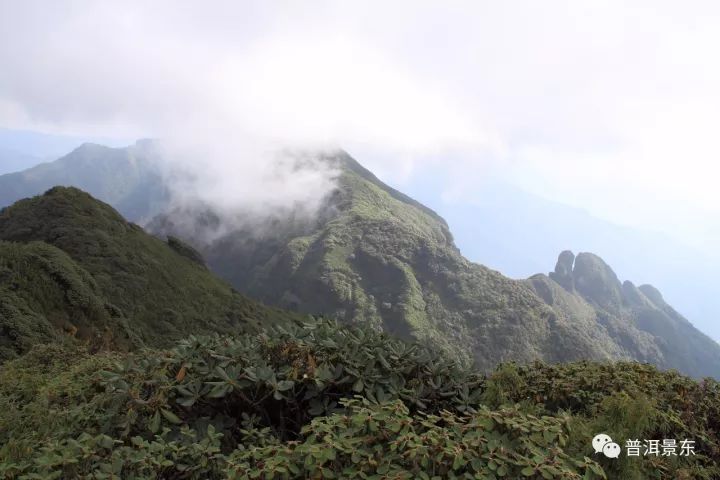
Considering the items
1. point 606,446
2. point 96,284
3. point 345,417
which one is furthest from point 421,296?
point 345,417

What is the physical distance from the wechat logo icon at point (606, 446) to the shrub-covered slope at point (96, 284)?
24740mm

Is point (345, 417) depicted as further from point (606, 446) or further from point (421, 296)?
point (421, 296)

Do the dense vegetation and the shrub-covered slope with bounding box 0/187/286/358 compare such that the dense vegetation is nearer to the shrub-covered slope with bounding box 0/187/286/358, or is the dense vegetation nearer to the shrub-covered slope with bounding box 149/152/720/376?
the shrub-covered slope with bounding box 0/187/286/358

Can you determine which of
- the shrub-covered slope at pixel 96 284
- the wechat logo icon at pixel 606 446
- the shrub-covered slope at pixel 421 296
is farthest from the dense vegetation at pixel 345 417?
the shrub-covered slope at pixel 421 296

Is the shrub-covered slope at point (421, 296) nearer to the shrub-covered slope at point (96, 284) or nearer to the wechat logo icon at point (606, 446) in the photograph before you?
the shrub-covered slope at point (96, 284)

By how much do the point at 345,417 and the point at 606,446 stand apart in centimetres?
246

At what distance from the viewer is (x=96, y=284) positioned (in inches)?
1534

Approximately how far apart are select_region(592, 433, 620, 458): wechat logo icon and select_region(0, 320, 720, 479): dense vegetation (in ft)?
0.23

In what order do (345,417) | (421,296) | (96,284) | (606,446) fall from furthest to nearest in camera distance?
(421,296), (96,284), (606,446), (345,417)

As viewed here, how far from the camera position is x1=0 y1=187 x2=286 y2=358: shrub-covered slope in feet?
89.4

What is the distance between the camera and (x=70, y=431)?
16.0ft

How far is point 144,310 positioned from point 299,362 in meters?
49.6

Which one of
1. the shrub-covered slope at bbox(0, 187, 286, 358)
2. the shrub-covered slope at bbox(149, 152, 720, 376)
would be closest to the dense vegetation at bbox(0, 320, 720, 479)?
the shrub-covered slope at bbox(0, 187, 286, 358)

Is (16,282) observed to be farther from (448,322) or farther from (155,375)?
(448,322)
